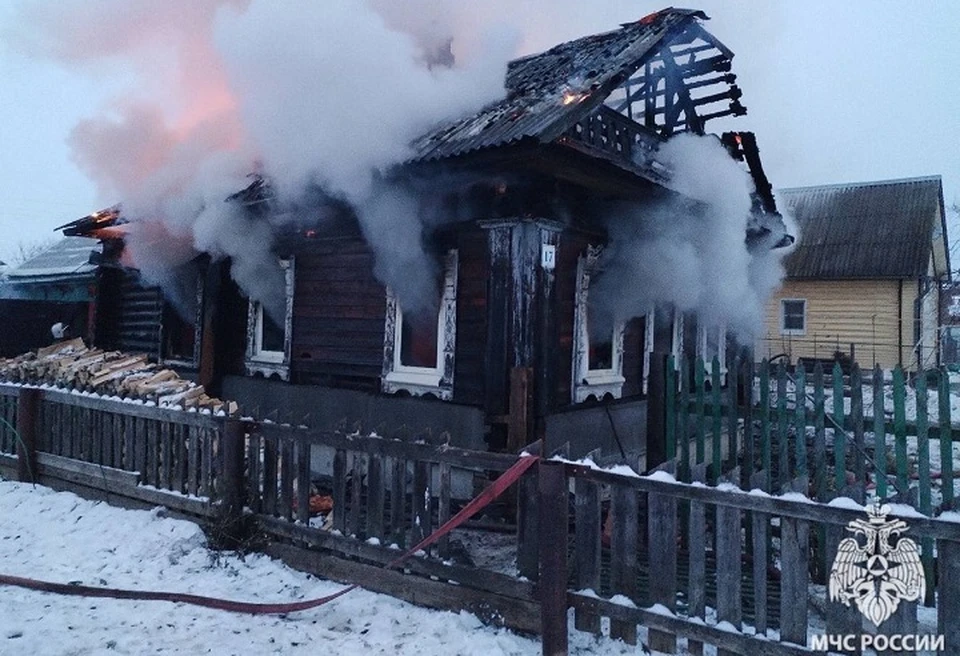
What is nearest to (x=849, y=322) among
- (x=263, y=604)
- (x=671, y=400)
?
(x=671, y=400)

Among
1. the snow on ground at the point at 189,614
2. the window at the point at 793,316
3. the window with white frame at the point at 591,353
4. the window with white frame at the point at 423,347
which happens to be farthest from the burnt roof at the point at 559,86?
the window at the point at 793,316

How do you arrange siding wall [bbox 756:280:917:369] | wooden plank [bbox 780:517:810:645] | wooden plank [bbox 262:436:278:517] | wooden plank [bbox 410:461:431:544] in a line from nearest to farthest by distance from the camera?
wooden plank [bbox 780:517:810:645]
wooden plank [bbox 410:461:431:544]
wooden plank [bbox 262:436:278:517]
siding wall [bbox 756:280:917:369]

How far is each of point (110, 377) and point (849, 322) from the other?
75.5ft

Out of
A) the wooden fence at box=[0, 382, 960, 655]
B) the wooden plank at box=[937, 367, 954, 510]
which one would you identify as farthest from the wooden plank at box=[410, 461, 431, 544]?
the wooden plank at box=[937, 367, 954, 510]

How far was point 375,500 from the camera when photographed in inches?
188

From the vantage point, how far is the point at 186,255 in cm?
1023

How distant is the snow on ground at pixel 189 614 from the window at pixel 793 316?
22.6 metres

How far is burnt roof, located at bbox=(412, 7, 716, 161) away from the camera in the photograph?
6008mm

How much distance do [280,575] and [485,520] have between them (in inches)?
82.6

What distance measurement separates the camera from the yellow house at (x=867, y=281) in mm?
21406

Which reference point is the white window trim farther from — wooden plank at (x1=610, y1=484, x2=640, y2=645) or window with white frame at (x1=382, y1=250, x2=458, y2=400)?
wooden plank at (x1=610, y1=484, x2=640, y2=645)

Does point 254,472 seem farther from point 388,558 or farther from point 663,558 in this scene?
point 663,558

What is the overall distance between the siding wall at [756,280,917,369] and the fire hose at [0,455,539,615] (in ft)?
66.4

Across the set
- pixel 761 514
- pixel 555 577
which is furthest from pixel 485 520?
pixel 761 514
